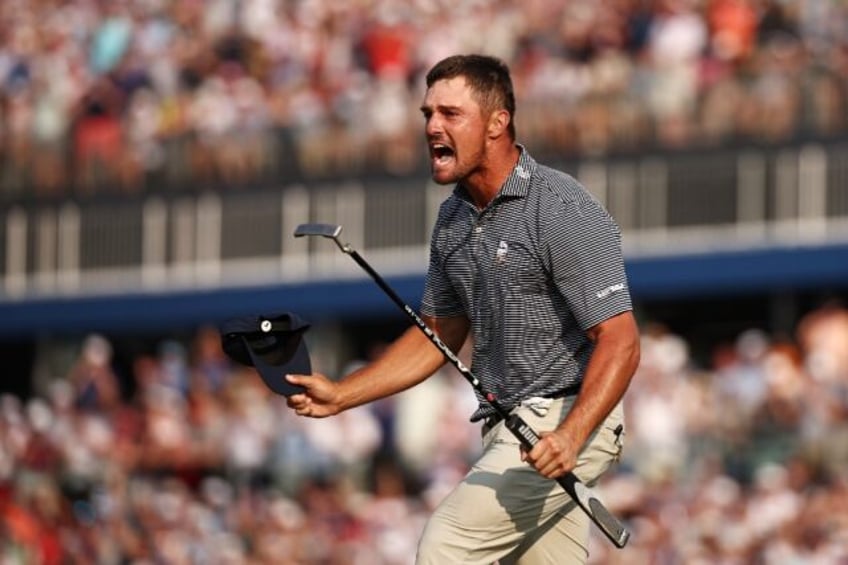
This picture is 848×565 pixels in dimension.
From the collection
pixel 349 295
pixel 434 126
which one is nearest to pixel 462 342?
pixel 434 126

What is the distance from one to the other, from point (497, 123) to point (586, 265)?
575 mm

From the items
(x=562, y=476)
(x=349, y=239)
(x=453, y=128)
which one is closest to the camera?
(x=562, y=476)

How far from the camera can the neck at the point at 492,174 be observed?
28.3 ft

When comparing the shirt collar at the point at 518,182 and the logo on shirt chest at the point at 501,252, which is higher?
the shirt collar at the point at 518,182

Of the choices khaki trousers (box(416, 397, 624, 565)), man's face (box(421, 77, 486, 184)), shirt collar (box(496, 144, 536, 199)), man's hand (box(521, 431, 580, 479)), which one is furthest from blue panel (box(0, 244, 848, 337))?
man's hand (box(521, 431, 580, 479))

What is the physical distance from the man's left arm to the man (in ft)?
0.04

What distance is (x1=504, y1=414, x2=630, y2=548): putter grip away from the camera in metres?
8.23

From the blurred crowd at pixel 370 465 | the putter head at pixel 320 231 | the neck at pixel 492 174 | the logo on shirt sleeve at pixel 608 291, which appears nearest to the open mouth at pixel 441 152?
the neck at pixel 492 174

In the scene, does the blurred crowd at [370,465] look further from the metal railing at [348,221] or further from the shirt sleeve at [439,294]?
the shirt sleeve at [439,294]

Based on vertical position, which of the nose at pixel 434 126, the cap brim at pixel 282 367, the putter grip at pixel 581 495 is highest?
the nose at pixel 434 126

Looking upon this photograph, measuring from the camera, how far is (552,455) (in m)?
8.04

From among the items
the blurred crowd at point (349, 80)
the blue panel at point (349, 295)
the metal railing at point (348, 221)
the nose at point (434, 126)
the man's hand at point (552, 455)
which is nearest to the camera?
the man's hand at point (552, 455)

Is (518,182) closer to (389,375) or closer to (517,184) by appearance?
(517,184)

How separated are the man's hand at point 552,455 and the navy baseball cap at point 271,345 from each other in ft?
3.03
